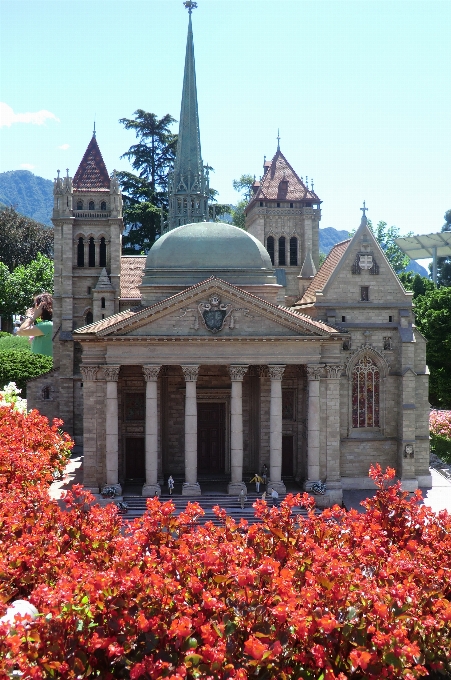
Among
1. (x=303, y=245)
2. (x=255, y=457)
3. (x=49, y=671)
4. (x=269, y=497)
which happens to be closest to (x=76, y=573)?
(x=49, y=671)

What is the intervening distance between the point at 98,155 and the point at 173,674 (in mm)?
49352

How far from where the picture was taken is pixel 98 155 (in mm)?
57219

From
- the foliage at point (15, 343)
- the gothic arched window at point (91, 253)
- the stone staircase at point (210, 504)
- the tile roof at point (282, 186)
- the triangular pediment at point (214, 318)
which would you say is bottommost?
the stone staircase at point (210, 504)

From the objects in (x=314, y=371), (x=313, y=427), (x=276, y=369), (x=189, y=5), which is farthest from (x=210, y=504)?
(x=189, y=5)

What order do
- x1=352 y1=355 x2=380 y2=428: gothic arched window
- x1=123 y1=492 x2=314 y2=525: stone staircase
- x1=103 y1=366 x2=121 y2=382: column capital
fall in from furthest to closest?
A: x1=352 y1=355 x2=380 y2=428: gothic arched window < x1=103 y1=366 x2=121 y2=382: column capital < x1=123 y1=492 x2=314 y2=525: stone staircase

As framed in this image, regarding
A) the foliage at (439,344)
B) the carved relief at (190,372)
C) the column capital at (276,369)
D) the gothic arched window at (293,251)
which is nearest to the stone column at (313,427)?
the column capital at (276,369)

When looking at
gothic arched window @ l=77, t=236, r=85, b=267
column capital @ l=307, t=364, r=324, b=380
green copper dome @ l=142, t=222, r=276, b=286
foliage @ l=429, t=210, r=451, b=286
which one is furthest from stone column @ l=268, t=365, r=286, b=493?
foliage @ l=429, t=210, r=451, b=286

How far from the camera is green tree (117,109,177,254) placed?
78750 mm

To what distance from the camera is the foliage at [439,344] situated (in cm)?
6072

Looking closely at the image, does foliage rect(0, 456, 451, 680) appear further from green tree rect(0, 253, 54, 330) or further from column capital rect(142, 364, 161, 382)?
green tree rect(0, 253, 54, 330)

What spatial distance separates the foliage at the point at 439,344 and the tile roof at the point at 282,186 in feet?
49.9

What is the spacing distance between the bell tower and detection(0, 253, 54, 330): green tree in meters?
35.4

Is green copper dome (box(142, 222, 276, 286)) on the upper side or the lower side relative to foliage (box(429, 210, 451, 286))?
lower

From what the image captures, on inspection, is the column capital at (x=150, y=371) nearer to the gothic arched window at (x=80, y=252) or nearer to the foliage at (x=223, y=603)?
the gothic arched window at (x=80, y=252)
